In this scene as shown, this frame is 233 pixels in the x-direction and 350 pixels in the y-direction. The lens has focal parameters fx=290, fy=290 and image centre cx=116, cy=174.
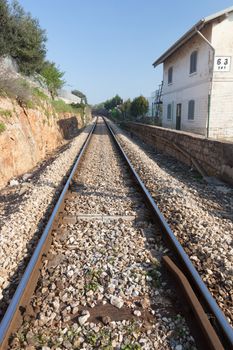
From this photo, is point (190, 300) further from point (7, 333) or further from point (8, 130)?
point (8, 130)

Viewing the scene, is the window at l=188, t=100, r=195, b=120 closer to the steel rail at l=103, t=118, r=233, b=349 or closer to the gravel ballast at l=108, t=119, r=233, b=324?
the gravel ballast at l=108, t=119, r=233, b=324

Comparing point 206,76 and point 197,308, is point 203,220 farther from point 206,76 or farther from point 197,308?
point 206,76

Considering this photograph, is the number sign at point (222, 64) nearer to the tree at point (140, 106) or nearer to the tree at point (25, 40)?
the tree at point (25, 40)

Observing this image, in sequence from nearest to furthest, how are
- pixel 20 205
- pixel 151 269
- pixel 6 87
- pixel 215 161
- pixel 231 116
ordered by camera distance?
pixel 151 269 → pixel 20 205 → pixel 215 161 → pixel 6 87 → pixel 231 116

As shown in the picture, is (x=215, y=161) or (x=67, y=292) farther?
(x=215, y=161)

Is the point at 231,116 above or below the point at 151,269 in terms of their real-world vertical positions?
above

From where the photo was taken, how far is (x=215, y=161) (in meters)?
8.84

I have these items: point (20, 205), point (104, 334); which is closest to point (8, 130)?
point (20, 205)

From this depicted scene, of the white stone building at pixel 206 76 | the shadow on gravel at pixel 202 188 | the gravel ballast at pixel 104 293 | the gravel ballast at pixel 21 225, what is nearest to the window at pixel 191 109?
the white stone building at pixel 206 76

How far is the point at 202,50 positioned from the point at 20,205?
551 inches

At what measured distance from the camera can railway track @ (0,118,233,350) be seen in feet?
8.42

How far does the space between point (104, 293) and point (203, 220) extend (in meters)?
2.62

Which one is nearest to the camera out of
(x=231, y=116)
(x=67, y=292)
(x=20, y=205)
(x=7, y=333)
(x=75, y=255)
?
(x=7, y=333)

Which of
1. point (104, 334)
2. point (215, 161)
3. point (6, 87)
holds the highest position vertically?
point (6, 87)
